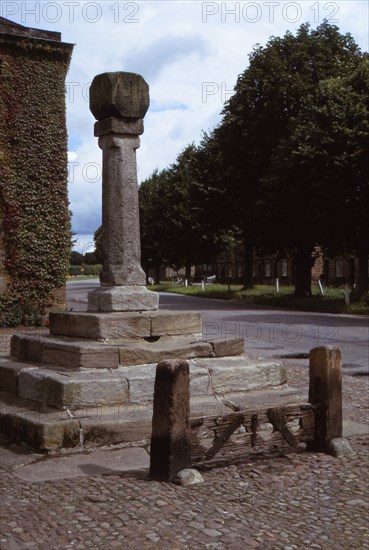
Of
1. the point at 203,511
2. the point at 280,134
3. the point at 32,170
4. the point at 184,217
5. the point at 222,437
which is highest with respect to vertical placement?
the point at 280,134

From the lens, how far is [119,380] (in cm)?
643

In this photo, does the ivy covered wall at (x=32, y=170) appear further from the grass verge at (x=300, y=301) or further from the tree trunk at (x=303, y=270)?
the tree trunk at (x=303, y=270)

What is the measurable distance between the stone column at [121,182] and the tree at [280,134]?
61.9 ft

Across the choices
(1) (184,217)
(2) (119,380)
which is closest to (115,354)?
(2) (119,380)

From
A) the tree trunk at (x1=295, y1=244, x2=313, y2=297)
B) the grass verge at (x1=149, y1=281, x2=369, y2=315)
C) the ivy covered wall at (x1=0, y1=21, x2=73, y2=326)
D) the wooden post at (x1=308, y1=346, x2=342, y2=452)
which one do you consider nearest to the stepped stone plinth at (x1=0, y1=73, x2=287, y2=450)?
the wooden post at (x1=308, y1=346, x2=342, y2=452)

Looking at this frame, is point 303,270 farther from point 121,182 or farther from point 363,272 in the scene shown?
point 121,182

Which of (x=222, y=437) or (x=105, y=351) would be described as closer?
(x=222, y=437)

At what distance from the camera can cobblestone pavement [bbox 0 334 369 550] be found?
4.20 meters

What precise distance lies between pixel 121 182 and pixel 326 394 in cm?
301

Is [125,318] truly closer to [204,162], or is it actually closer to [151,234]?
[204,162]

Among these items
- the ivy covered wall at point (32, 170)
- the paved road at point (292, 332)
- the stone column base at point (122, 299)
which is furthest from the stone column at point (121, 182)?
the ivy covered wall at point (32, 170)

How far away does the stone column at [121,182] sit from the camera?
7387 mm

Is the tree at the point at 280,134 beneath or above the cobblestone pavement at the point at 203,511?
above

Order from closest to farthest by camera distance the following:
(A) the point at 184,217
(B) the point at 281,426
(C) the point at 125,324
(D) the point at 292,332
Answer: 1. (B) the point at 281,426
2. (C) the point at 125,324
3. (D) the point at 292,332
4. (A) the point at 184,217
